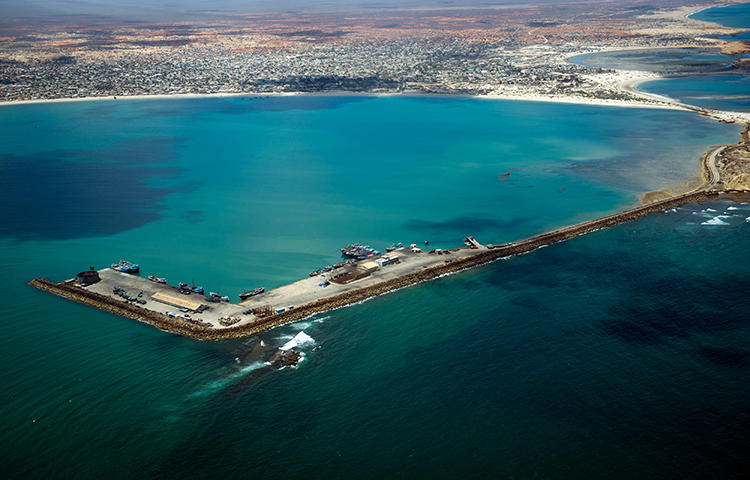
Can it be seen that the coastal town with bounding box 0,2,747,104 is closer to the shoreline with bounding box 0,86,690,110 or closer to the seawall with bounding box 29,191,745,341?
the shoreline with bounding box 0,86,690,110

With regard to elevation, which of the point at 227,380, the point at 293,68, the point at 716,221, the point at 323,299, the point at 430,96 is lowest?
the point at 227,380

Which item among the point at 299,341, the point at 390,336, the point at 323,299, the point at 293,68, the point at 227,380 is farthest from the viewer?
the point at 293,68

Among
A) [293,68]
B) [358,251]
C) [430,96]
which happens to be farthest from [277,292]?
[293,68]

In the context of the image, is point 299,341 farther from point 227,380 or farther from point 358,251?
point 358,251

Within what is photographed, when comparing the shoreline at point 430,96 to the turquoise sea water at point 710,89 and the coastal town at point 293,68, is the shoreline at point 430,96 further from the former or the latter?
the turquoise sea water at point 710,89

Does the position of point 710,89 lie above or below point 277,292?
above

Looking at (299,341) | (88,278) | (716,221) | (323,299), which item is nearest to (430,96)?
(716,221)

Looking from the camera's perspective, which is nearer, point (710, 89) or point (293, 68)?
point (710, 89)

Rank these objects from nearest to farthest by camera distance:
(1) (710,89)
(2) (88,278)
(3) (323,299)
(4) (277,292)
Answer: (3) (323,299) → (4) (277,292) → (2) (88,278) → (1) (710,89)
